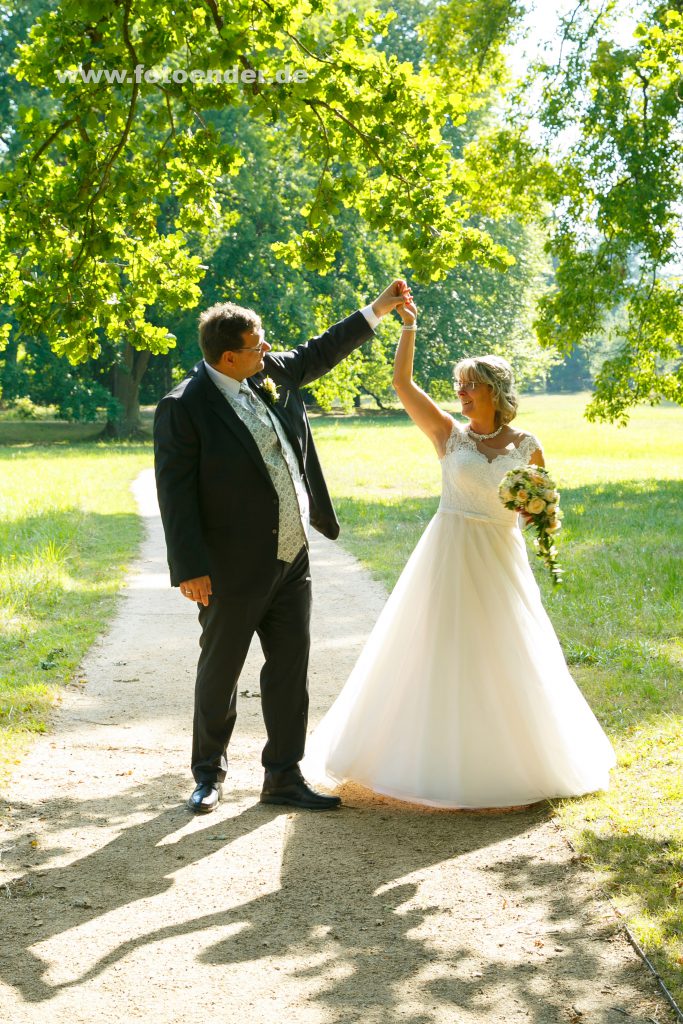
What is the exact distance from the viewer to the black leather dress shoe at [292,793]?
5598 millimetres

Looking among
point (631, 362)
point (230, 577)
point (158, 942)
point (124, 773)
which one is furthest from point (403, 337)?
point (631, 362)

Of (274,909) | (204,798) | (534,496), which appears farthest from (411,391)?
(274,909)

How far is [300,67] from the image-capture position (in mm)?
8703

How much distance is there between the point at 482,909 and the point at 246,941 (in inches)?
36.8

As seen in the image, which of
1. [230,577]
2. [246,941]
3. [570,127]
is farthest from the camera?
[570,127]

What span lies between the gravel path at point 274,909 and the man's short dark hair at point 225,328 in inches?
89.6

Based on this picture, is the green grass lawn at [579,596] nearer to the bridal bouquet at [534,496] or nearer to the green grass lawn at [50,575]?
the green grass lawn at [50,575]

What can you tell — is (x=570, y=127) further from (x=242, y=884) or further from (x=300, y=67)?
(x=242, y=884)

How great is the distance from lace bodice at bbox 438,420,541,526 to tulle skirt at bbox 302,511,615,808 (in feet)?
0.21

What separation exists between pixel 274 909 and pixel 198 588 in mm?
1539

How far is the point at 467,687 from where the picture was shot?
5.55 metres

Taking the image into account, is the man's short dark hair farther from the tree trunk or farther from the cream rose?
the tree trunk

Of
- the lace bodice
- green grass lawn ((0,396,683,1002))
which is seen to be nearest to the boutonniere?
the lace bodice

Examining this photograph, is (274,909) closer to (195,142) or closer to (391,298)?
(391,298)
